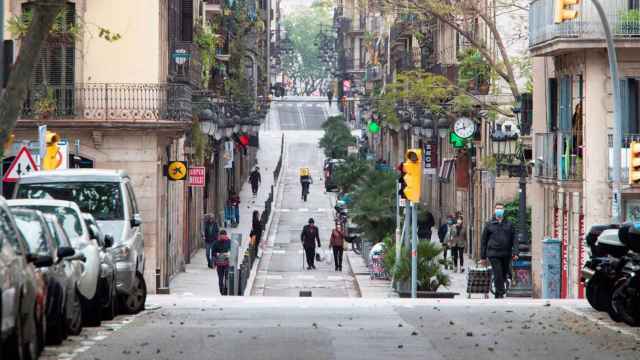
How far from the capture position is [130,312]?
2259cm

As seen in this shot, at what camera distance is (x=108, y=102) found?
42.6 m

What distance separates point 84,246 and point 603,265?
6.23 metres

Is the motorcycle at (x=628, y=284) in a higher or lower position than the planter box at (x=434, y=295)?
higher

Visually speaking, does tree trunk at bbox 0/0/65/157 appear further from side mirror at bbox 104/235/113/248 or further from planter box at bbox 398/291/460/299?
planter box at bbox 398/291/460/299

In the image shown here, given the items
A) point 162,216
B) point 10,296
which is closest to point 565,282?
point 162,216

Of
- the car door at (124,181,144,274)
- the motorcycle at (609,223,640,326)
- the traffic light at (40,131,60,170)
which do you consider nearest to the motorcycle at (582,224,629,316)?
the motorcycle at (609,223,640,326)

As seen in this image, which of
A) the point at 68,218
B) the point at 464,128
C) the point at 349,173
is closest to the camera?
the point at 68,218

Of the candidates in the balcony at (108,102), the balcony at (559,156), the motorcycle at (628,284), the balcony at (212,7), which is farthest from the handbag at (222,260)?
the balcony at (212,7)

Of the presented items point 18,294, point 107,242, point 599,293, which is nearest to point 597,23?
point 599,293

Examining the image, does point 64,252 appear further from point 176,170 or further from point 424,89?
point 424,89

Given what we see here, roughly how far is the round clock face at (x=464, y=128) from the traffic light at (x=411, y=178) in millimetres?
22954

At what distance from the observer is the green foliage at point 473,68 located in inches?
2064

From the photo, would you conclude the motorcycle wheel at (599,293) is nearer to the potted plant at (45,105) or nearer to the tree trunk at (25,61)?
the tree trunk at (25,61)

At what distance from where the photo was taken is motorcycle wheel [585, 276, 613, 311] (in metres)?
21.0
